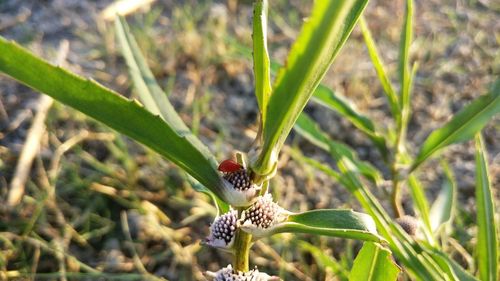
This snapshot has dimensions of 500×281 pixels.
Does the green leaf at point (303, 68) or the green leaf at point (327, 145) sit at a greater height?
the green leaf at point (327, 145)

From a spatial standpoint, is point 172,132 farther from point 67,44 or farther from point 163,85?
point 67,44

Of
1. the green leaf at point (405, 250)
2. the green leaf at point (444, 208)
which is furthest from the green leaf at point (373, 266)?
the green leaf at point (444, 208)

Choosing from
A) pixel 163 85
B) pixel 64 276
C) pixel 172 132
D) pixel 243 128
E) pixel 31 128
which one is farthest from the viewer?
pixel 163 85

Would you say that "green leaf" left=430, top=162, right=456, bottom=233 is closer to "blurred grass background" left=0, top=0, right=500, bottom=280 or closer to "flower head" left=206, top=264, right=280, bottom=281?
"blurred grass background" left=0, top=0, right=500, bottom=280

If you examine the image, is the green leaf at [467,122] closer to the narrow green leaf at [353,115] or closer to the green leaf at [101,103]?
the narrow green leaf at [353,115]

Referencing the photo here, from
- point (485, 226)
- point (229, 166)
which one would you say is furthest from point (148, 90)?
point (485, 226)

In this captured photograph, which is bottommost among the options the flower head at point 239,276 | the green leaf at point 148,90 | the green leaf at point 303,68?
the flower head at point 239,276

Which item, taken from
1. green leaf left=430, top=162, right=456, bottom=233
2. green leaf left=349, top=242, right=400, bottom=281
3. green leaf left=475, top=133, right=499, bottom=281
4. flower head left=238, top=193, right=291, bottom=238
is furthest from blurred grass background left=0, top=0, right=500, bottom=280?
flower head left=238, top=193, right=291, bottom=238

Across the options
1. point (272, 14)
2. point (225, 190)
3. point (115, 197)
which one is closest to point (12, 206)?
point (115, 197)
